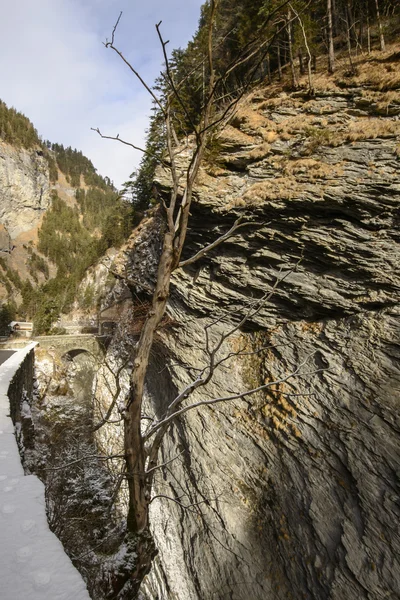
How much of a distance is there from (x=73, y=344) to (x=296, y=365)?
66.5 feet

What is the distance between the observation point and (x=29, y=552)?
222cm

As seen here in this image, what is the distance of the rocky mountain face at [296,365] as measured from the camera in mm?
5758

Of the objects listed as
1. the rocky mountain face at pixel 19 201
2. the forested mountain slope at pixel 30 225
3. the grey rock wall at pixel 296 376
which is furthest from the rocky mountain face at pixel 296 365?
the rocky mountain face at pixel 19 201

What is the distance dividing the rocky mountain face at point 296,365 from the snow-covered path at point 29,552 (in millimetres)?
2395

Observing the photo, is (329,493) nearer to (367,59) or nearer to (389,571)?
(389,571)

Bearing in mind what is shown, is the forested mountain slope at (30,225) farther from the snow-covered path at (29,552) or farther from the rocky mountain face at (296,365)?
the snow-covered path at (29,552)

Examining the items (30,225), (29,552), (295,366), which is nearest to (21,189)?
(30,225)

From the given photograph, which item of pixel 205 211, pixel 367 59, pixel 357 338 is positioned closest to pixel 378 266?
pixel 357 338

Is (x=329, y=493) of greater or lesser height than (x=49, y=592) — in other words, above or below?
below

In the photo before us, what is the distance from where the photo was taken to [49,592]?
187 cm

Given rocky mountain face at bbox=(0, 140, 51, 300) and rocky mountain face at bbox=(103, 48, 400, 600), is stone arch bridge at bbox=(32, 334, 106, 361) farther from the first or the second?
rocky mountain face at bbox=(0, 140, 51, 300)

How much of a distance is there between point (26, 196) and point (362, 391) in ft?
310

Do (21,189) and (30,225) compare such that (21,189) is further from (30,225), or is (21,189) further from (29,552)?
(29,552)

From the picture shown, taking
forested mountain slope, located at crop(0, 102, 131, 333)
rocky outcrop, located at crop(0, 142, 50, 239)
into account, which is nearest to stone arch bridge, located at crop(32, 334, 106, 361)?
forested mountain slope, located at crop(0, 102, 131, 333)
